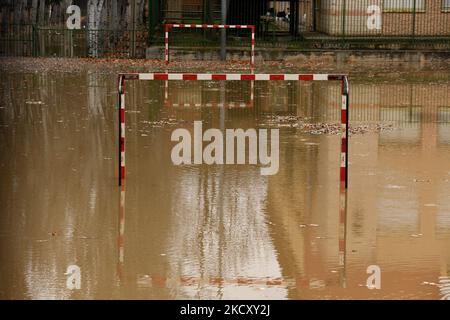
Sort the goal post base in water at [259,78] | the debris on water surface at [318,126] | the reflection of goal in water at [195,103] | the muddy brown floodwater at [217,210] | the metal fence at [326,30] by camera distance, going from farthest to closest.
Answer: the metal fence at [326,30] → the reflection of goal in water at [195,103] → the debris on water surface at [318,126] → the goal post base in water at [259,78] → the muddy brown floodwater at [217,210]

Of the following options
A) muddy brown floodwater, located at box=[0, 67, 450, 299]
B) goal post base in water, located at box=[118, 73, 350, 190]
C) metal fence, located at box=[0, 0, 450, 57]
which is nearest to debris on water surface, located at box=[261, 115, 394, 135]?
muddy brown floodwater, located at box=[0, 67, 450, 299]

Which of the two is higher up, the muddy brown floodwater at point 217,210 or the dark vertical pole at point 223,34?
the dark vertical pole at point 223,34

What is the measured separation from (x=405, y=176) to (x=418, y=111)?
8.63 m

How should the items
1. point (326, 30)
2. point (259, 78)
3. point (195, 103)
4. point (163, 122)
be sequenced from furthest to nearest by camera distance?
1. point (326, 30)
2. point (195, 103)
3. point (163, 122)
4. point (259, 78)

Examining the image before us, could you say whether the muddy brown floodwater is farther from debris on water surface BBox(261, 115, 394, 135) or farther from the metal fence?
the metal fence

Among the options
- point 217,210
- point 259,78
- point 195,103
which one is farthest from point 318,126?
point 217,210

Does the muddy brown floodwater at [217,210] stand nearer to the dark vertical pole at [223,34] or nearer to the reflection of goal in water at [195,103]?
the reflection of goal in water at [195,103]

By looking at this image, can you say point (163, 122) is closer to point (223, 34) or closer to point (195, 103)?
point (195, 103)

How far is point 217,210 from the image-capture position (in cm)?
1341

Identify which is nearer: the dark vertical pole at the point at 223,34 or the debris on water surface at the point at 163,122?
the debris on water surface at the point at 163,122

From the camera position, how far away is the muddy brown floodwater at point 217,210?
1020 centimetres

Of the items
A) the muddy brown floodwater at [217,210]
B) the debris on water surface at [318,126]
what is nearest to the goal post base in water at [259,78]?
the muddy brown floodwater at [217,210]

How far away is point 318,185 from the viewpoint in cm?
1495
